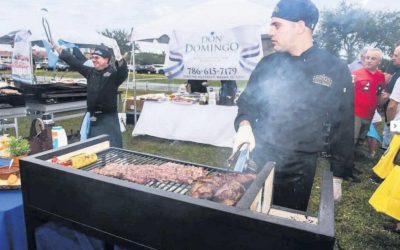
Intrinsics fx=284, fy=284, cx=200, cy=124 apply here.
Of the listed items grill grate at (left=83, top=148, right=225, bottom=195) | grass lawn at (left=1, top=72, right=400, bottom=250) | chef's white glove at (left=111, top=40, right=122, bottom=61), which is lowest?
grass lawn at (left=1, top=72, right=400, bottom=250)

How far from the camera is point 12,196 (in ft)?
6.01

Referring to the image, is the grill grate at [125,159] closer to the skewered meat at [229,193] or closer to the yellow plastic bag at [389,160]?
the skewered meat at [229,193]

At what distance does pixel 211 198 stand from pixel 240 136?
0.48 m

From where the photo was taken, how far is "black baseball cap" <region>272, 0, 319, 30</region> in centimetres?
178

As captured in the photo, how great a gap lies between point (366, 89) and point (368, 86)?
6 centimetres

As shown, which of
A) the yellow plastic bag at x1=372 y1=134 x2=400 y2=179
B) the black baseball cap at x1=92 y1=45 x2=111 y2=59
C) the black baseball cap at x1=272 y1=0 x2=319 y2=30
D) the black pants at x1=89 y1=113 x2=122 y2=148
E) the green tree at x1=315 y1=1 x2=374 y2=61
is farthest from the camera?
the black pants at x1=89 y1=113 x2=122 y2=148

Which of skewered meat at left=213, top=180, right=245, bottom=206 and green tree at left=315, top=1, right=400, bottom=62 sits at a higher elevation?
green tree at left=315, top=1, right=400, bottom=62

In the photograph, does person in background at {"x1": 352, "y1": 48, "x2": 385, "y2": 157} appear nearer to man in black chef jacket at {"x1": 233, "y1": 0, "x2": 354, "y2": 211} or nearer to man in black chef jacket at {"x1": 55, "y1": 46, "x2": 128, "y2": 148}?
man in black chef jacket at {"x1": 233, "y1": 0, "x2": 354, "y2": 211}

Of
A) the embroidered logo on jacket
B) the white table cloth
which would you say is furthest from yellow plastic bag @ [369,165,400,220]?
the white table cloth

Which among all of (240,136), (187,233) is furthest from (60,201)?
(240,136)

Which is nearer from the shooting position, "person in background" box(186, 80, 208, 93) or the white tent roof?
the white tent roof

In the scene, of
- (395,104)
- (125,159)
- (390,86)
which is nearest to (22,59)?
(125,159)

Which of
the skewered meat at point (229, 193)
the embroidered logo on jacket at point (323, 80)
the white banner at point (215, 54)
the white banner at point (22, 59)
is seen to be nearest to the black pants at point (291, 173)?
the embroidered logo on jacket at point (323, 80)

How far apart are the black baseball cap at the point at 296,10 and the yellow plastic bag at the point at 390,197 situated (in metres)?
1.78
